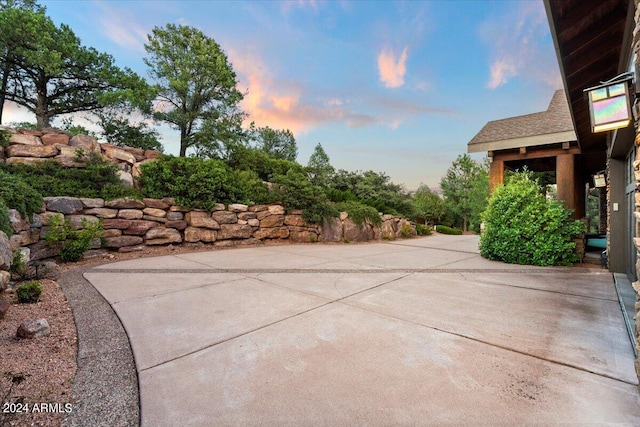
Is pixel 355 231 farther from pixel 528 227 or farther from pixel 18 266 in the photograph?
pixel 18 266

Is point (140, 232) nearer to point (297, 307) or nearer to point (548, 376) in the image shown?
point (297, 307)

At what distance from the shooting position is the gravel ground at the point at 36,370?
4.40ft

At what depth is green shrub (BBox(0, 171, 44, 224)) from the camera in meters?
4.13

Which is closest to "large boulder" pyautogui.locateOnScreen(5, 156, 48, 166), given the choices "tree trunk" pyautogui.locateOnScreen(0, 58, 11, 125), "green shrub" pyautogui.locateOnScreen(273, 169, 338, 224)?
"tree trunk" pyautogui.locateOnScreen(0, 58, 11, 125)

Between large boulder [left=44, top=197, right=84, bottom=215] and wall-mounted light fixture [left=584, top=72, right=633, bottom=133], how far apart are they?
25.0 feet

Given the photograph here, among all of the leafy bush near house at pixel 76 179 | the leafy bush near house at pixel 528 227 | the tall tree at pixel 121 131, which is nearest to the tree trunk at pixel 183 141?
the tall tree at pixel 121 131

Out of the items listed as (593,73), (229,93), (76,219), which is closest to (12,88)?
(229,93)

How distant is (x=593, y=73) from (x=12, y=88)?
→ 44.9ft

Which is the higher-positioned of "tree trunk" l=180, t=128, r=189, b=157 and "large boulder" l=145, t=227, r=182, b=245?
"tree trunk" l=180, t=128, r=189, b=157

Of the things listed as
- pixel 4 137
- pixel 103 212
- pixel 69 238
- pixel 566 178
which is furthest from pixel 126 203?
pixel 566 178

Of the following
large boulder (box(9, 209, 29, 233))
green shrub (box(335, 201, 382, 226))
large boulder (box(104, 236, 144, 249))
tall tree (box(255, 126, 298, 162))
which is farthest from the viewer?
tall tree (box(255, 126, 298, 162))

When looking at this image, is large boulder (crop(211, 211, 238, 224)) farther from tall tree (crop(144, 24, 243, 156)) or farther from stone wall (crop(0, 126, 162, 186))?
tall tree (crop(144, 24, 243, 156))

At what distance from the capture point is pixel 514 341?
214 cm

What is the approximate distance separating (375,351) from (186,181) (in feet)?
20.6
